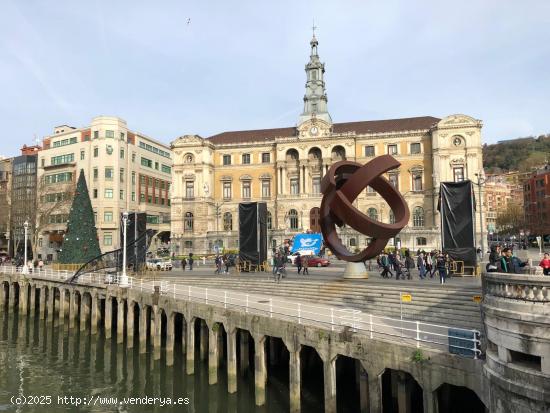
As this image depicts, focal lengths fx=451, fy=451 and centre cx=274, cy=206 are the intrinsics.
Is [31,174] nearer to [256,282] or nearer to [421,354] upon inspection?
[256,282]

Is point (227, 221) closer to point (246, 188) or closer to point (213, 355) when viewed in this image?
point (246, 188)

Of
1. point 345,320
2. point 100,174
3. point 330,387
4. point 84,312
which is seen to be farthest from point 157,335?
point 100,174

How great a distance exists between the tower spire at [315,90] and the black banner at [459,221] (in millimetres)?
59340

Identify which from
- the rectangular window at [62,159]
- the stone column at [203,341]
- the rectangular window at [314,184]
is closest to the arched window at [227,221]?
the rectangular window at [314,184]

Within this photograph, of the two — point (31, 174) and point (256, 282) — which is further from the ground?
point (31, 174)

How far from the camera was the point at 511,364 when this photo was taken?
11078mm

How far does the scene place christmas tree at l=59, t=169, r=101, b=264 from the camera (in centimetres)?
4938

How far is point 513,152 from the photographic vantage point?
180000 millimetres

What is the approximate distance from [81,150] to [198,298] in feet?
229

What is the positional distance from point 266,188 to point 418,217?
2705 cm

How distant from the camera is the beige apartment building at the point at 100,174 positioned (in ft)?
268

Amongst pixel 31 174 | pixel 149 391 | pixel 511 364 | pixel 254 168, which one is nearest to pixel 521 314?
pixel 511 364

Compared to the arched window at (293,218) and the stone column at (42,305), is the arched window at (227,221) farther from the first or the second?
the stone column at (42,305)

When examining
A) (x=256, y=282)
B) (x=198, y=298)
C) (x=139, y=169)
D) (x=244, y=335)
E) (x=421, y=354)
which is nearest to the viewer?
(x=421, y=354)
